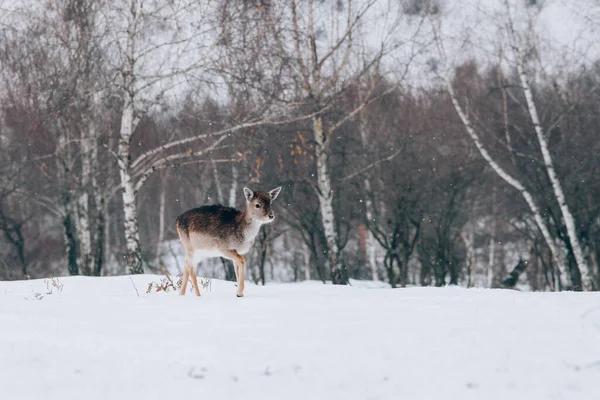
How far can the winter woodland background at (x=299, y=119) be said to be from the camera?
52.8 ft

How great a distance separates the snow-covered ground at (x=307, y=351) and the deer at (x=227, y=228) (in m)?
1.33

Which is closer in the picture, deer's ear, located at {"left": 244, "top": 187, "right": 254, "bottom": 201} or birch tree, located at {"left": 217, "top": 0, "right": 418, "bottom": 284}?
deer's ear, located at {"left": 244, "top": 187, "right": 254, "bottom": 201}

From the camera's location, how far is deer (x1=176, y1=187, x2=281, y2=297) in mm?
8086

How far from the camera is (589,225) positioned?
24797 mm

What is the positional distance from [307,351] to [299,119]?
37.5 ft

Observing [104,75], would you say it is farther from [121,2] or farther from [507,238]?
[507,238]

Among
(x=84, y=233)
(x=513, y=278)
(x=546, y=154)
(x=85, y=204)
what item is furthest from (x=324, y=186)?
(x=513, y=278)

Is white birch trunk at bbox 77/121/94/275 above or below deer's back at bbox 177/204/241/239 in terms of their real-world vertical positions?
above

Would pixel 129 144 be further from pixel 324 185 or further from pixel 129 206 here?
pixel 324 185

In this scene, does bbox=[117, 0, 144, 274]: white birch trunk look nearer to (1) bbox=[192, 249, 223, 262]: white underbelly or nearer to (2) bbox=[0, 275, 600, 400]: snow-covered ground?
(1) bbox=[192, 249, 223, 262]: white underbelly

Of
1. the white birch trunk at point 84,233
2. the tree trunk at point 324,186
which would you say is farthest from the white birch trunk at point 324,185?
the white birch trunk at point 84,233

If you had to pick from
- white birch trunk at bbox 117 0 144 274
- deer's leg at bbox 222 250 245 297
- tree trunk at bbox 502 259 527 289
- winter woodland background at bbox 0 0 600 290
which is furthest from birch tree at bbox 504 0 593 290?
deer's leg at bbox 222 250 245 297

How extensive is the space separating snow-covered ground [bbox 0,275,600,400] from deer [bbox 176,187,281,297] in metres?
1.33

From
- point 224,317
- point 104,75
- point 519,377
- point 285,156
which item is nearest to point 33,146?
point 285,156
